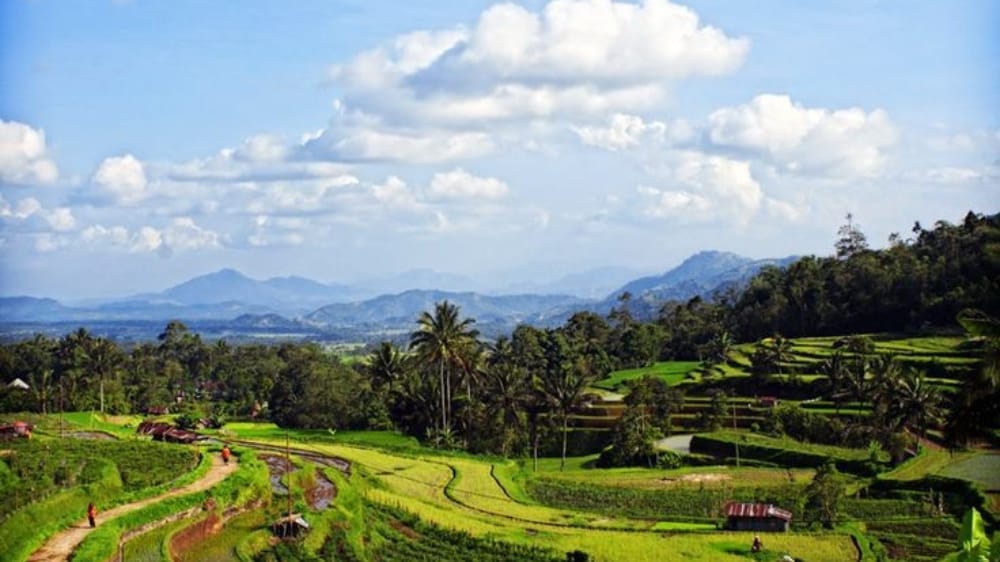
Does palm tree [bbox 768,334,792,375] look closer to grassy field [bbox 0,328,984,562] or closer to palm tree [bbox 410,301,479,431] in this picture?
grassy field [bbox 0,328,984,562]

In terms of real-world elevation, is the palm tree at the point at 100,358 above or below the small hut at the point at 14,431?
above

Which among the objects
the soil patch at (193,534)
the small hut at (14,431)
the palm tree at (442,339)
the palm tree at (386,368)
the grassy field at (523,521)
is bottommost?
the grassy field at (523,521)

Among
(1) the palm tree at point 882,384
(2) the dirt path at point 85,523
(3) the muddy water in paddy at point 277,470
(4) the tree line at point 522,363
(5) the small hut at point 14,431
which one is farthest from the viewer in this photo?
(4) the tree line at point 522,363

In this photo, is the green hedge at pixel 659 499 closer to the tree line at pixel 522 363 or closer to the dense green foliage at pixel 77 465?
the tree line at pixel 522 363

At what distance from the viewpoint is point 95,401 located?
250ft

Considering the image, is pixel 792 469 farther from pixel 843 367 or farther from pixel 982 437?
pixel 982 437

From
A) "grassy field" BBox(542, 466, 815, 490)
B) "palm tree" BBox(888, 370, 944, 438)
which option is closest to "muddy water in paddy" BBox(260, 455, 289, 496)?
"grassy field" BBox(542, 466, 815, 490)

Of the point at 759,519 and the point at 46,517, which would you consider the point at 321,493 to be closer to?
the point at 46,517

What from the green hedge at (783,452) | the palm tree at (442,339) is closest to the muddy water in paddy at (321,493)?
the palm tree at (442,339)

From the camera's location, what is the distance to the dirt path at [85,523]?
22.5m

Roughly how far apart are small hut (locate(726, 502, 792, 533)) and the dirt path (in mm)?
19171

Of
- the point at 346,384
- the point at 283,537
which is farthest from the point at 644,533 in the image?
the point at 346,384

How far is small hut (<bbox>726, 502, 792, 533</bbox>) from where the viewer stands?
121ft

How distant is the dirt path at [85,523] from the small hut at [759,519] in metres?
19.2
